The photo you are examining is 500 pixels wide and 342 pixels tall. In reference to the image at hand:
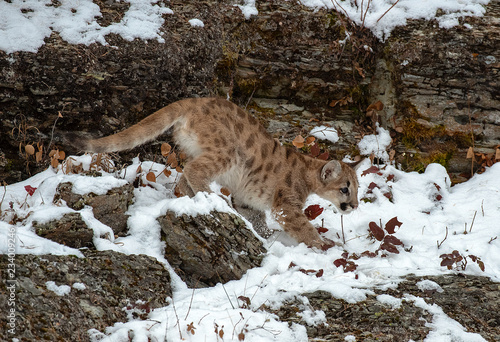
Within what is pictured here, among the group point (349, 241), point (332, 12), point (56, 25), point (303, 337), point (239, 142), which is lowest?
point (349, 241)

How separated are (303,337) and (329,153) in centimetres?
449

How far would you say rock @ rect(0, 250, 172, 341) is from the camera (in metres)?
3.34

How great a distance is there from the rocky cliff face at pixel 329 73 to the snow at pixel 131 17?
0.15 metres

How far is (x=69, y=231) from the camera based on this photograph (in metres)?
4.39

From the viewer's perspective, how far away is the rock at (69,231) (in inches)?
171

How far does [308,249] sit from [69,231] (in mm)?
2669

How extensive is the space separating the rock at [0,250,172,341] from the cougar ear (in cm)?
294

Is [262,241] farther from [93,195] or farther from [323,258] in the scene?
[93,195]

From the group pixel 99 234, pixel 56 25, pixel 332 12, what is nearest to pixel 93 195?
pixel 99 234

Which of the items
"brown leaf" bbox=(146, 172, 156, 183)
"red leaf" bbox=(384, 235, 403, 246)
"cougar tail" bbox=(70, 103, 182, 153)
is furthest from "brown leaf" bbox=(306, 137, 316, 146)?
"brown leaf" bbox=(146, 172, 156, 183)

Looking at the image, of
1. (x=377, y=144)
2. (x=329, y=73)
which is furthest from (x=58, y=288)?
(x=329, y=73)

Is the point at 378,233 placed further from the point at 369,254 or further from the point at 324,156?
the point at 324,156

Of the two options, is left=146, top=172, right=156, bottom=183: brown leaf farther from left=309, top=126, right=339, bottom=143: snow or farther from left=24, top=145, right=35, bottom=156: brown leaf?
left=309, top=126, right=339, bottom=143: snow

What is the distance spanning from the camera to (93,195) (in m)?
4.96
